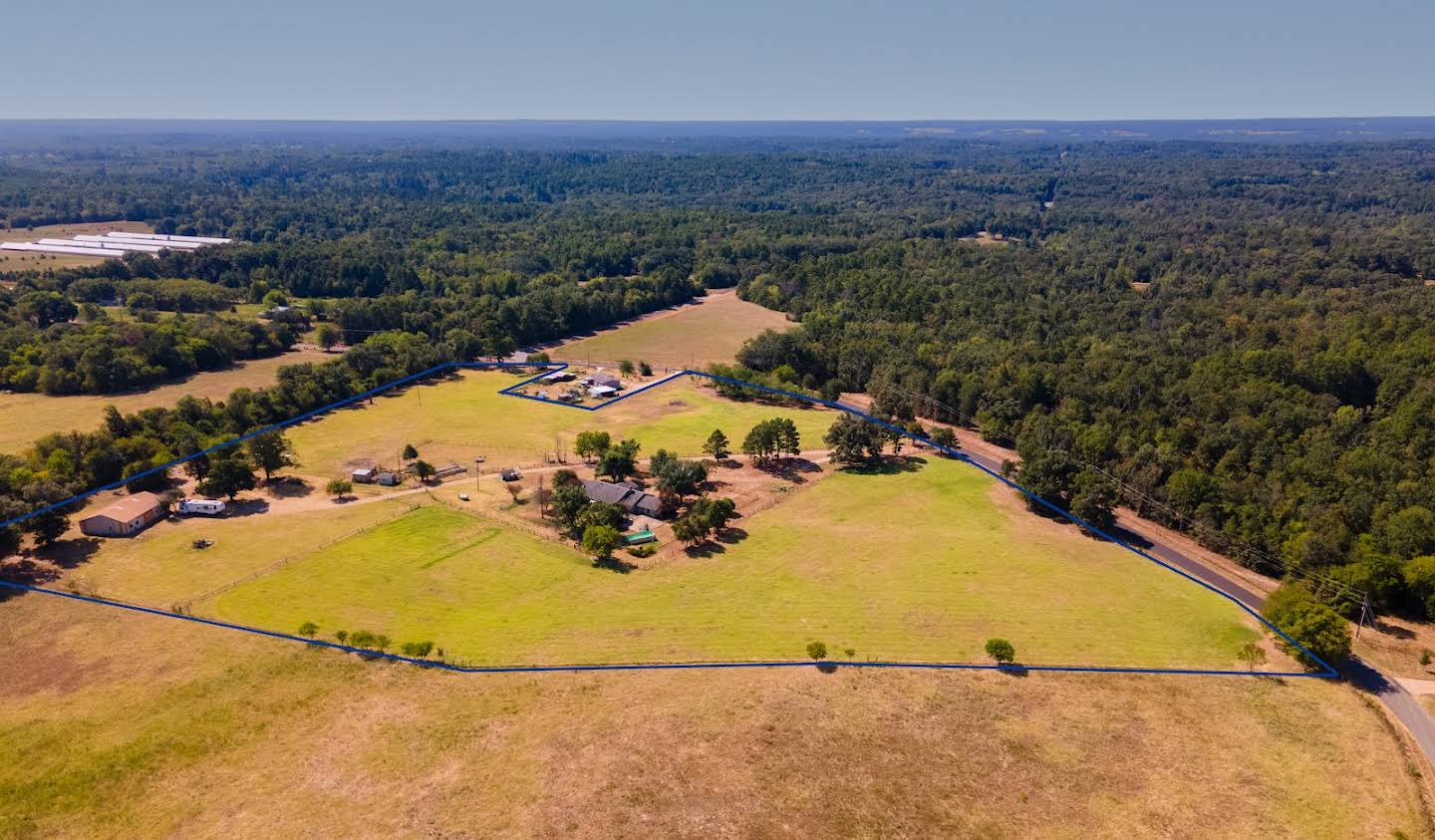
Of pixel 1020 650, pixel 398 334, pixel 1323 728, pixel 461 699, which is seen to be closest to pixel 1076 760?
pixel 1020 650

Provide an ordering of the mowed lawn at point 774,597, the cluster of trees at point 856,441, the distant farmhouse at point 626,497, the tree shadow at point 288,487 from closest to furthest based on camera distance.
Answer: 1. the mowed lawn at point 774,597
2. the distant farmhouse at point 626,497
3. the tree shadow at point 288,487
4. the cluster of trees at point 856,441

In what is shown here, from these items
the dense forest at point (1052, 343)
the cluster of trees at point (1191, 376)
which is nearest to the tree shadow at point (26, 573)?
the dense forest at point (1052, 343)

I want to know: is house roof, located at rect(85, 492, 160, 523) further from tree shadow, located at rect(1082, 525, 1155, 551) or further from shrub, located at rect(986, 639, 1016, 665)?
tree shadow, located at rect(1082, 525, 1155, 551)

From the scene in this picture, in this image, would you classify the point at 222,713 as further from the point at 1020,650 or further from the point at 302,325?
the point at 302,325

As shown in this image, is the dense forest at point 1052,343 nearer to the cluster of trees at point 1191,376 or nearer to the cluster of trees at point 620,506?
the cluster of trees at point 1191,376

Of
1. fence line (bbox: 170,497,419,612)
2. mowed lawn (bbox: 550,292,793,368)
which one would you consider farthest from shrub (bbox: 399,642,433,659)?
mowed lawn (bbox: 550,292,793,368)
